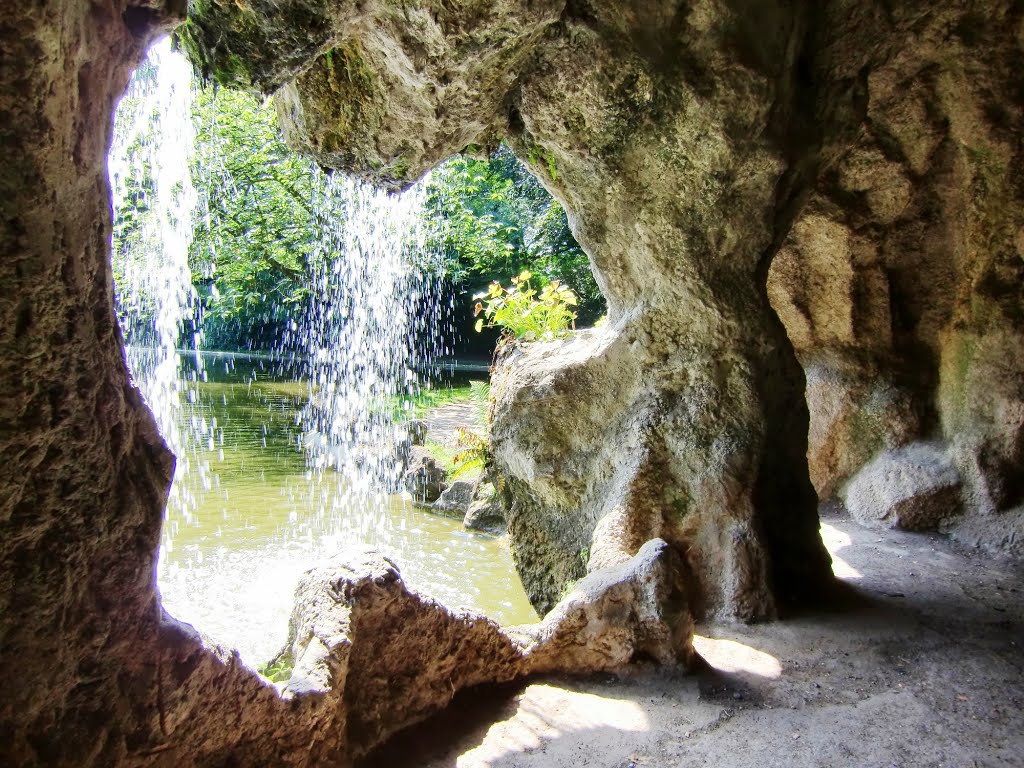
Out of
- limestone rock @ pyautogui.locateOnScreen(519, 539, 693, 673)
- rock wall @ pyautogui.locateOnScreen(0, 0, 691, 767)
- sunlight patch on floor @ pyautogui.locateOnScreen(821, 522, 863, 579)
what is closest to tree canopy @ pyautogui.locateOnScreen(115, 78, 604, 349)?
sunlight patch on floor @ pyautogui.locateOnScreen(821, 522, 863, 579)

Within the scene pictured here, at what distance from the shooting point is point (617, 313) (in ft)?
17.0

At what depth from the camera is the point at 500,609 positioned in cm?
591

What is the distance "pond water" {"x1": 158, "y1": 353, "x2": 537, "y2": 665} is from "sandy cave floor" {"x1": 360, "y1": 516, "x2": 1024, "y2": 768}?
1.20 metres


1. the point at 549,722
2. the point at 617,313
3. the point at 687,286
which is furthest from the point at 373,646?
the point at 617,313

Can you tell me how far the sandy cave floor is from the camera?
2.93m

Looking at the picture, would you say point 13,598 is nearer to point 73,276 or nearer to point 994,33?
point 73,276

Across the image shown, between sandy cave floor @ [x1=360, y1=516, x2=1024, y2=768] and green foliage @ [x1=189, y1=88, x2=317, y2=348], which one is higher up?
green foliage @ [x1=189, y1=88, x2=317, y2=348]

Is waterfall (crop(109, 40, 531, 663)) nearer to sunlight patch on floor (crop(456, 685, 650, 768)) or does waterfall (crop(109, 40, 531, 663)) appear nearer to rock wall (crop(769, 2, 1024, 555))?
sunlight patch on floor (crop(456, 685, 650, 768))

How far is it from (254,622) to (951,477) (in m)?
5.33

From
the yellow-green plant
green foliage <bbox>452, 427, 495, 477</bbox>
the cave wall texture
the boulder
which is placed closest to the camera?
the cave wall texture

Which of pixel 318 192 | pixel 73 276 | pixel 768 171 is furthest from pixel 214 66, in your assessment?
pixel 318 192

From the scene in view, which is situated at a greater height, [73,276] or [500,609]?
[73,276]

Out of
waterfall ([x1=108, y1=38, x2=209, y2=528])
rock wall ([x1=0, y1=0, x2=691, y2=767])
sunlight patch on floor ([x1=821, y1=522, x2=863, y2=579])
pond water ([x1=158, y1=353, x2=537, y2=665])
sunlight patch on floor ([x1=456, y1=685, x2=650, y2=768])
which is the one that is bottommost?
pond water ([x1=158, y1=353, x2=537, y2=665])

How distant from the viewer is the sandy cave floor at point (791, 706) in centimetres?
293
